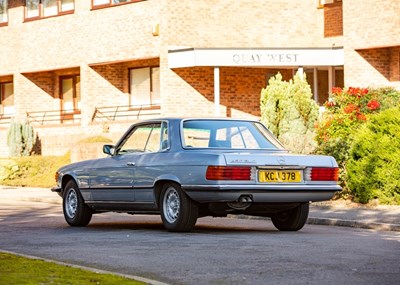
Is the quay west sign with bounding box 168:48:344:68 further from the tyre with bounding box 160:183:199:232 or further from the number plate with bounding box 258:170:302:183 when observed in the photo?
the number plate with bounding box 258:170:302:183

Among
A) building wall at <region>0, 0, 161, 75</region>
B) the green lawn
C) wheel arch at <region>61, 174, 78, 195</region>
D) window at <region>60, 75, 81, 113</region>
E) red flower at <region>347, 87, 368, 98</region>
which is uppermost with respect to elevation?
building wall at <region>0, 0, 161, 75</region>

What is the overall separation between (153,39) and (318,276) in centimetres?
2634

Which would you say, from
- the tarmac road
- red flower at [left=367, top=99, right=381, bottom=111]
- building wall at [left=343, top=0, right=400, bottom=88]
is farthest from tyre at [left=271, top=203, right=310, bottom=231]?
building wall at [left=343, top=0, right=400, bottom=88]

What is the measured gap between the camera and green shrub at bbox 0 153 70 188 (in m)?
34.7

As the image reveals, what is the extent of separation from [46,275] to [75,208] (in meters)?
7.21

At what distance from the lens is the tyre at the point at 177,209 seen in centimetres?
1476

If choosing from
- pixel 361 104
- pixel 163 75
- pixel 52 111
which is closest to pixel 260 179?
pixel 361 104

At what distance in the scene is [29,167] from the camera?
35.8m

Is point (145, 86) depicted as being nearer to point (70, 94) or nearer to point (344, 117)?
point (70, 94)

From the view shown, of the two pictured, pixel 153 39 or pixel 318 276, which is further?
pixel 153 39

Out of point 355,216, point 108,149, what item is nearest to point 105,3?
point 355,216

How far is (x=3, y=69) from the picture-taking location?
43.4 metres

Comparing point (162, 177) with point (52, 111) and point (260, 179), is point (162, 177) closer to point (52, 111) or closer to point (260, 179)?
point (260, 179)

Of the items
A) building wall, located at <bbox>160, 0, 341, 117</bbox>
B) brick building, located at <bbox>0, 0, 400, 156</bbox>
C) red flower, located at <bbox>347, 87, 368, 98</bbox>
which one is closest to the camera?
red flower, located at <bbox>347, 87, 368, 98</bbox>
